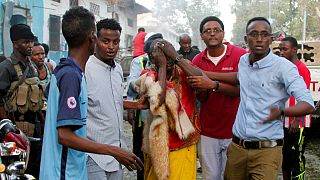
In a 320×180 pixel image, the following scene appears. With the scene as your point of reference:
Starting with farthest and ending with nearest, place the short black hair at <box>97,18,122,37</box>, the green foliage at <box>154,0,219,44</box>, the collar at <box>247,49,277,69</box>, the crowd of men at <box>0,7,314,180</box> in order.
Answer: the green foliage at <box>154,0,219,44</box> < the collar at <box>247,49,277,69</box> < the short black hair at <box>97,18,122,37</box> < the crowd of men at <box>0,7,314,180</box>

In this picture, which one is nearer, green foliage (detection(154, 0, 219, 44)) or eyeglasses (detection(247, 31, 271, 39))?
eyeglasses (detection(247, 31, 271, 39))

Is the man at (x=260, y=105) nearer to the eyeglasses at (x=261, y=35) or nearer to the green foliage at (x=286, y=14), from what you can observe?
the eyeglasses at (x=261, y=35)

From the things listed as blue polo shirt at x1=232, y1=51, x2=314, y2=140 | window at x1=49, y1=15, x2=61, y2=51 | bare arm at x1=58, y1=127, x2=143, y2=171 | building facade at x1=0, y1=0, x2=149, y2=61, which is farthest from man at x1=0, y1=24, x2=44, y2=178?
window at x1=49, y1=15, x2=61, y2=51

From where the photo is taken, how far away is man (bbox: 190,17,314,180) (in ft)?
11.3

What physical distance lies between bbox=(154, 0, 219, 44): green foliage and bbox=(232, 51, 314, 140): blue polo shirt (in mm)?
62756

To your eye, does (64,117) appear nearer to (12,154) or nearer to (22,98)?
(12,154)

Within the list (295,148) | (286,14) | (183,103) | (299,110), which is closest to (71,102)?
(183,103)

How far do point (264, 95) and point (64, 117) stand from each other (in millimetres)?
1784

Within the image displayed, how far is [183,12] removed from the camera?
6744 centimetres

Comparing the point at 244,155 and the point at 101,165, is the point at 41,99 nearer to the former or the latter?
the point at 101,165

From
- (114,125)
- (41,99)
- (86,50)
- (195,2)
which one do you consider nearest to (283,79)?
(114,125)

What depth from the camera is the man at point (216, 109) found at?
162 inches

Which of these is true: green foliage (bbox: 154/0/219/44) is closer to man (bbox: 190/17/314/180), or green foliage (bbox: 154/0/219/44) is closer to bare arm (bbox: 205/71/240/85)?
bare arm (bbox: 205/71/240/85)

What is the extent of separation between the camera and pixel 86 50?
261 centimetres
